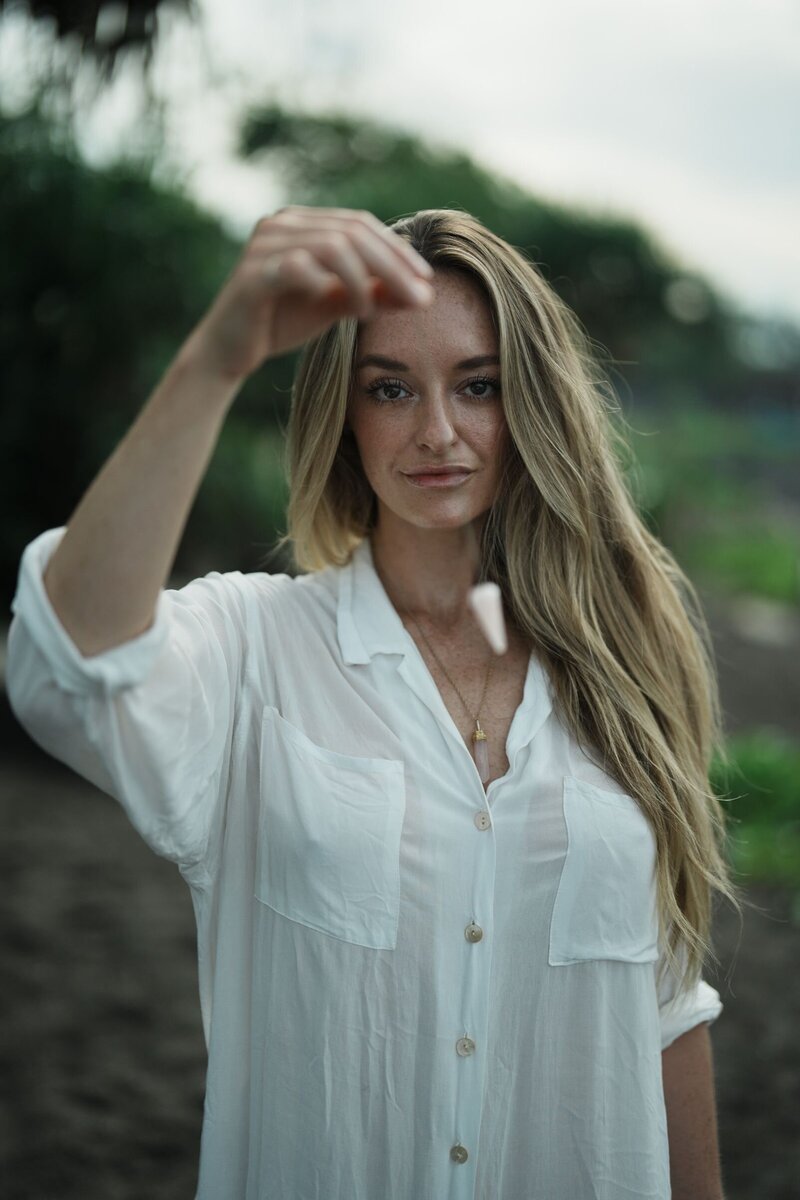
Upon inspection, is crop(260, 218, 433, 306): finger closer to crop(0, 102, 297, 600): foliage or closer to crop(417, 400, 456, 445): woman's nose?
crop(417, 400, 456, 445): woman's nose

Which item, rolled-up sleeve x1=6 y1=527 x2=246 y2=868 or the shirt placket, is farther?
the shirt placket

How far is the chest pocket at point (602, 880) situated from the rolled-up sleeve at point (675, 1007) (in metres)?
0.16

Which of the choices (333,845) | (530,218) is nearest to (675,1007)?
(333,845)

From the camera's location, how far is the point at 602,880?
1794mm

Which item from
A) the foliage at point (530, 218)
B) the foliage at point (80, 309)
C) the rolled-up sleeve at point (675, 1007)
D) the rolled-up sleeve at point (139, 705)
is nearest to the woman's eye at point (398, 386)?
the rolled-up sleeve at point (139, 705)

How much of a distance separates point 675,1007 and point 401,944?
0.58 meters

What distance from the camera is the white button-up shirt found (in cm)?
172

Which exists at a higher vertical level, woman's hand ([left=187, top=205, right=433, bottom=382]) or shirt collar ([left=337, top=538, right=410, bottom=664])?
woman's hand ([left=187, top=205, right=433, bottom=382])

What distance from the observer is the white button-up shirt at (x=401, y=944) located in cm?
172

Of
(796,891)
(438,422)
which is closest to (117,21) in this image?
(438,422)

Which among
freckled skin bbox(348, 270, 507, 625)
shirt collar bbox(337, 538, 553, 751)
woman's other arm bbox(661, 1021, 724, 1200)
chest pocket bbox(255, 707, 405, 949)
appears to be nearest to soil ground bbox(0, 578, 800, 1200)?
woman's other arm bbox(661, 1021, 724, 1200)

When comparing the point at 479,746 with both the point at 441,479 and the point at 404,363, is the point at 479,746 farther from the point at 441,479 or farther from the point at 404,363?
the point at 404,363

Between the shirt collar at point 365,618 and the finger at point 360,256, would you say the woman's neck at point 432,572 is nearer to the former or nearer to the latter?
the shirt collar at point 365,618

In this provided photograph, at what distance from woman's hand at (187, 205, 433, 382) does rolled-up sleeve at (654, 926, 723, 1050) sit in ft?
4.07
